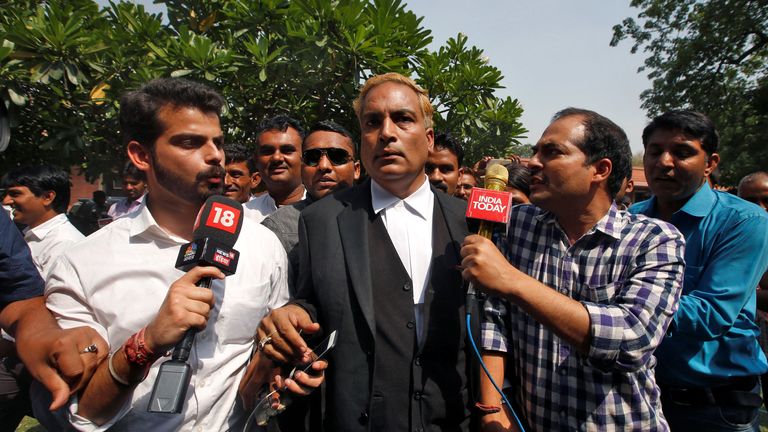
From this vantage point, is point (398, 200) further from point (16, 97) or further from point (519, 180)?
point (16, 97)

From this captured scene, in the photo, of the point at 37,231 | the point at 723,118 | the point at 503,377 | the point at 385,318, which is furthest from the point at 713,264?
the point at 723,118

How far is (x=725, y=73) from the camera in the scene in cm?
1741

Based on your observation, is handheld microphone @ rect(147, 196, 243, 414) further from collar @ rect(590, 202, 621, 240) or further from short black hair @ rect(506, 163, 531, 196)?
short black hair @ rect(506, 163, 531, 196)

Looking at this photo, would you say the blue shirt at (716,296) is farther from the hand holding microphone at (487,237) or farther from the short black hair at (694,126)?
the hand holding microphone at (487,237)

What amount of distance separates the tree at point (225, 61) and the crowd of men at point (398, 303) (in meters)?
2.99

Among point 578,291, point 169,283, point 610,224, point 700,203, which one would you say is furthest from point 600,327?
point 169,283

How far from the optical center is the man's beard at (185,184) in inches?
74.4

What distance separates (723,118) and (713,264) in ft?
64.2

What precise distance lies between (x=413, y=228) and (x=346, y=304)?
0.47 meters

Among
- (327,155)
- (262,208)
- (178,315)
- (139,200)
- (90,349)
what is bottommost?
(90,349)

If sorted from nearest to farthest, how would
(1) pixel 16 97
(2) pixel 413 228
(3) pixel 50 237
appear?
(2) pixel 413 228
(3) pixel 50 237
(1) pixel 16 97

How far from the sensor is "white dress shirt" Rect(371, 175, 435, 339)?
199 centimetres

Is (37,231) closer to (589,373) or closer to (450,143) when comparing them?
(450,143)

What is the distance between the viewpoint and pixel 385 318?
74.5 inches
